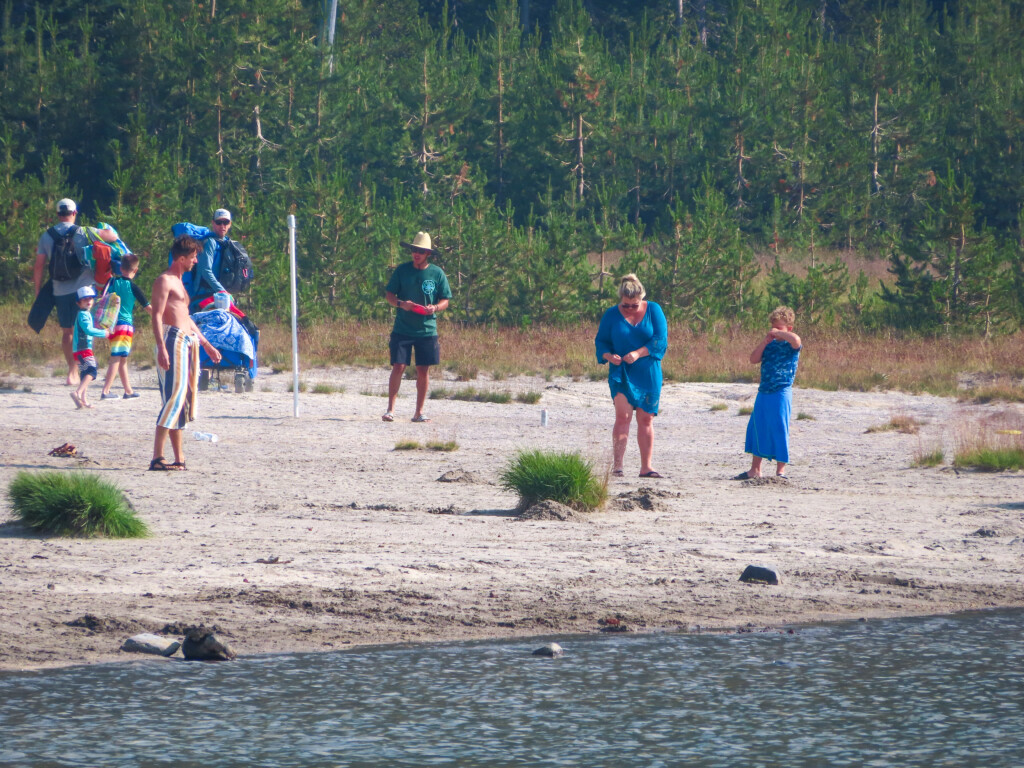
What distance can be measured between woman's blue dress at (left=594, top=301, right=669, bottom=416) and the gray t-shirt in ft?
20.7

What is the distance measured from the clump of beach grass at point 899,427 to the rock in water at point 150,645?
33.5ft

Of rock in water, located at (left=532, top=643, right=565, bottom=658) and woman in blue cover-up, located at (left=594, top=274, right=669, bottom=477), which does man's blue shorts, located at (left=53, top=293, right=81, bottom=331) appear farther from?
rock in water, located at (left=532, top=643, right=565, bottom=658)

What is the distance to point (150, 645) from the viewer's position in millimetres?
6688

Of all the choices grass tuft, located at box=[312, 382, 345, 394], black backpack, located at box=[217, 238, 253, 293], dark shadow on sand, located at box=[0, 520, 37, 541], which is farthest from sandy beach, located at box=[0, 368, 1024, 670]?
grass tuft, located at box=[312, 382, 345, 394]

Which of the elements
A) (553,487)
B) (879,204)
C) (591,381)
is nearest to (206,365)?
(591,381)

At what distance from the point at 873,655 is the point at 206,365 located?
10.6 meters

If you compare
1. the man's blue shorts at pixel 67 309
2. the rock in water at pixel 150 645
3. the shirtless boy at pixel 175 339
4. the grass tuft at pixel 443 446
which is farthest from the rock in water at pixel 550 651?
the man's blue shorts at pixel 67 309

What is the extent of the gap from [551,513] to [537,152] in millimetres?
27353

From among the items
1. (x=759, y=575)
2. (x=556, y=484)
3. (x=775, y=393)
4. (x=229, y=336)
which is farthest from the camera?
(x=229, y=336)

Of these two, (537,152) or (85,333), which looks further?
(537,152)

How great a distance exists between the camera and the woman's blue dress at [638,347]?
11203 mm

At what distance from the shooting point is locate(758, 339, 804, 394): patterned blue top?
446 inches

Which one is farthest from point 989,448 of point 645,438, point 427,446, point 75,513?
point 75,513

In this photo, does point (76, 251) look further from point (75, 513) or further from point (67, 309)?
point (75, 513)
